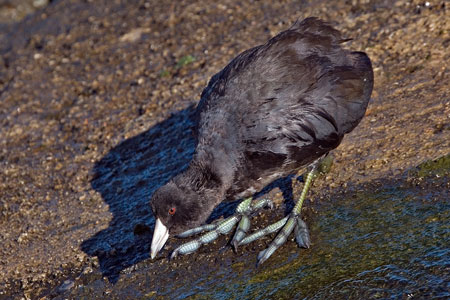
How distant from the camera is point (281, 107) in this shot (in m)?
4.93

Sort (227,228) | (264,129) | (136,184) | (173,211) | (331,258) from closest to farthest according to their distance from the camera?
(331,258) → (264,129) → (173,211) → (227,228) → (136,184)

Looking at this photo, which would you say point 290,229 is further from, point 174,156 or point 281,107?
point 174,156

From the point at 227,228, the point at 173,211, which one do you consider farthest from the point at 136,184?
the point at 173,211

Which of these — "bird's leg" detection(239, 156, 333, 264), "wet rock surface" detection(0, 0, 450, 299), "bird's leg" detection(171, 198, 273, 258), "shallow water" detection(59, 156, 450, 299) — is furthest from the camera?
"bird's leg" detection(171, 198, 273, 258)

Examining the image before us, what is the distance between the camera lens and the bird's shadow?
5512 millimetres

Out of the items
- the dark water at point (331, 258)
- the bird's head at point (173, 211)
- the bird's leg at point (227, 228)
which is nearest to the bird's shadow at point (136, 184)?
the dark water at point (331, 258)

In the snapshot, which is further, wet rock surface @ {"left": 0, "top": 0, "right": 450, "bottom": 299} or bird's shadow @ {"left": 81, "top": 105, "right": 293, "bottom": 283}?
bird's shadow @ {"left": 81, "top": 105, "right": 293, "bottom": 283}

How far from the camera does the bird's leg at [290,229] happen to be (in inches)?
193

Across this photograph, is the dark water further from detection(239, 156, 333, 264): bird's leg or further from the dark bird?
the dark bird

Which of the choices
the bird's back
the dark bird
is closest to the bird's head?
the dark bird

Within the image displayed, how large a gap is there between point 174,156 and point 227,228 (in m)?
1.43

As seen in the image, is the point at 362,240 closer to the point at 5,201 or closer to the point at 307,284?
the point at 307,284

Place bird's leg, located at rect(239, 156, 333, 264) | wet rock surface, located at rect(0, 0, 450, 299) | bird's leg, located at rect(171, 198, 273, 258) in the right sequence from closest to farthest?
1. wet rock surface, located at rect(0, 0, 450, 299)
2. bird's leg, located at rect(239, 156, 333, 264)
3. bird's leg, located at rect(171, 198, 273, 258)

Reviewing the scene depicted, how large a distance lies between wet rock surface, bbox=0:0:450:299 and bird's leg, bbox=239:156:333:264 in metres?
0.09
